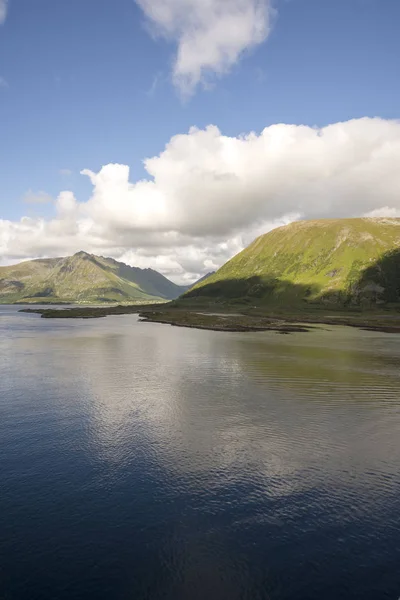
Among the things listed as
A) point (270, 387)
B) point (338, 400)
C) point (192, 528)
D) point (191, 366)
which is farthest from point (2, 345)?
point (192, 528)

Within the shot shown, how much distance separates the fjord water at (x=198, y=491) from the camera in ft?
62.8

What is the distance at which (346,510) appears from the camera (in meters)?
24.8

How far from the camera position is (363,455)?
32.9m

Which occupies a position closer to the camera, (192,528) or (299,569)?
(299,569)

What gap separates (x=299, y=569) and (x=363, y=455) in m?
15.7

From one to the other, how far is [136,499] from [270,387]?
112 feet

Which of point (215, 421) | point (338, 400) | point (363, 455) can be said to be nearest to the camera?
point (363, 455)

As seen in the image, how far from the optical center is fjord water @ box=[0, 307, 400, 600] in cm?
1916

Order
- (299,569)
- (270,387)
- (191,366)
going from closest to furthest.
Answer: (299,569)
(270,387)
(191,366)

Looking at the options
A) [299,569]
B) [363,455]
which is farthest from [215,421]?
[299,569]

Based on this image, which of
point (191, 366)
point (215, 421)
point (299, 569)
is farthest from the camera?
point (191, 366)

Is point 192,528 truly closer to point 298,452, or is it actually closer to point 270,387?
point 298,452

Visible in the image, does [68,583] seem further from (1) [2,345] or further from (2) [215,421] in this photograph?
(1) [2,345]

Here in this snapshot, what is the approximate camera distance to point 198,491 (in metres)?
26.7
